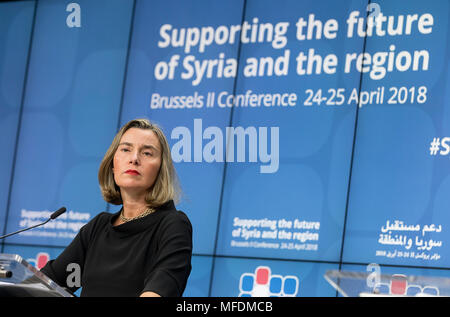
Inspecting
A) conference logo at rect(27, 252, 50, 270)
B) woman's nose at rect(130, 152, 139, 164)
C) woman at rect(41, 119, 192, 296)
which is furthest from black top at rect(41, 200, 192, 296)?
conference logo at rect(27, 252, 50, 270)

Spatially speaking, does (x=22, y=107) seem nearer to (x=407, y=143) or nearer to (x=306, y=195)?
(x=306, y=195)

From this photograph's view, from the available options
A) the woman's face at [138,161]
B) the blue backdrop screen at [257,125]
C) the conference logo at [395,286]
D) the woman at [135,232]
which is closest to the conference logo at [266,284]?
the blue backdrop screen at [257,125]

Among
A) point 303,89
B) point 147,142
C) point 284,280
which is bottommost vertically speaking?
point 284,280

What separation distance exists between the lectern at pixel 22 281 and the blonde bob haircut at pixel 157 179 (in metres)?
0.45

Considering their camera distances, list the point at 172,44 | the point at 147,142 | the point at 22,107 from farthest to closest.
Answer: the point at 22,107, the point at 172,44, the point at 147,142

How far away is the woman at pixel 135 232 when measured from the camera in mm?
2039

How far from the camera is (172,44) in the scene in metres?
7.21

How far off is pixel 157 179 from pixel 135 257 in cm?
26

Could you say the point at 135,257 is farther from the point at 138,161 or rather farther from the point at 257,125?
the point at 257,125

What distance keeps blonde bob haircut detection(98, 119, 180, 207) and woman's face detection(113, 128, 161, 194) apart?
0.05ft

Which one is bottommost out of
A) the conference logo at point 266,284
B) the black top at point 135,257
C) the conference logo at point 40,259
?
the conference logo at point 40,259

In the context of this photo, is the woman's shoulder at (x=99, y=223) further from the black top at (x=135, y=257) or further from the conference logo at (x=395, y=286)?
the conference logo at (x=395, y=286)
